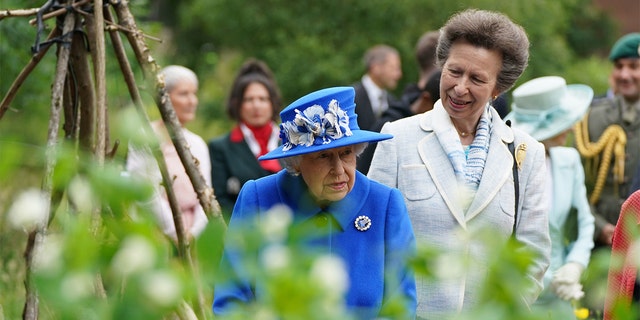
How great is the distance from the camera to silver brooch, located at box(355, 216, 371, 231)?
363 centimetres

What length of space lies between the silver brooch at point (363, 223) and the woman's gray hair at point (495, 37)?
0.95 meters

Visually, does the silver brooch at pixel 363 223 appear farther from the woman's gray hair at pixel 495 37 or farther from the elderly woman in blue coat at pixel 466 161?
the woman's gray hair at pixel 495 37

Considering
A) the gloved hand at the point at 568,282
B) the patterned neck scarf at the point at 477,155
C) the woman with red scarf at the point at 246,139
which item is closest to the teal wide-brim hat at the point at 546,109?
the gloved hand at the point at 568,282

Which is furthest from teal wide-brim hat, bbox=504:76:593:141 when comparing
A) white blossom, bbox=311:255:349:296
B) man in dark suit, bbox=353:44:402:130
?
white blossom, bbox=311:255:349:296

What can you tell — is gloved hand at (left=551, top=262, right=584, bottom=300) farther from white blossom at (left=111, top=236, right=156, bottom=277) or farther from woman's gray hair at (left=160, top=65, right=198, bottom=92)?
white blossom at (left=111, top=236, right=156, bottom=277)

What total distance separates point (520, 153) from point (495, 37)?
449 mm

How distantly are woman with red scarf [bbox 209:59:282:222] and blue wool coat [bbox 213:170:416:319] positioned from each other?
3.90 metres

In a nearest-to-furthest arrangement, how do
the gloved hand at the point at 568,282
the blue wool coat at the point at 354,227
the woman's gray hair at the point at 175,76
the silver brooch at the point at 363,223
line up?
the blue wool coat at the point at 354,227, the silver brooch at the point at 363,223, the gloved hand at the point at 568,282, the woman's gray hair at the point at 175,76

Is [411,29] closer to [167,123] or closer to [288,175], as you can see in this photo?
[167,123]

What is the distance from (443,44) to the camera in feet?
14.4

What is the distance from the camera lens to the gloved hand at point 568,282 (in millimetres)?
6000

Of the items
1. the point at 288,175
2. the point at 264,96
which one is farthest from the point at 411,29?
the point at 288,175

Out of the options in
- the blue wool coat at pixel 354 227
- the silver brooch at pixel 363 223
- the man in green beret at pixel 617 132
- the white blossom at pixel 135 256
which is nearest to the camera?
the white blossom at pixel 135 256

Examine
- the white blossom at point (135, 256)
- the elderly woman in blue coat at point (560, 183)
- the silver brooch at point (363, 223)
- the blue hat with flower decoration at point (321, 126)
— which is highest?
the white blossom at point (135, 256)
